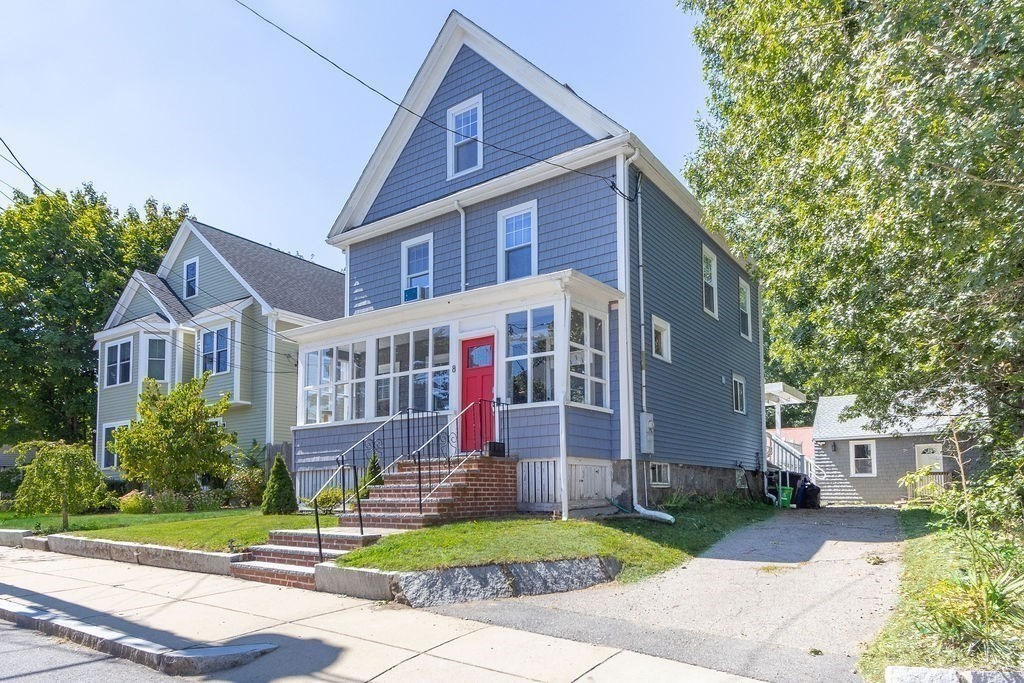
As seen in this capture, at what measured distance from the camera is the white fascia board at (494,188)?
45.8 ft

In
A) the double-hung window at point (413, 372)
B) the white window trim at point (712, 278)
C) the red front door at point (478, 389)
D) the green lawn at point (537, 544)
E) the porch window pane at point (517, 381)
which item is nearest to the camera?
the green lawn at point (537, 544)

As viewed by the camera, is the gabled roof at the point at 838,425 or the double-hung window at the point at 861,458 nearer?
the gabled roof at the point at 838,425

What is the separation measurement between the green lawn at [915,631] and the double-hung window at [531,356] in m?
5.84

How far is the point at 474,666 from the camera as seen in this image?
5949 millimetres

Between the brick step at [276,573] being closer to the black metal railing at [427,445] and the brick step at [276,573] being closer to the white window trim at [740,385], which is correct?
the black metal railing at [427,445]

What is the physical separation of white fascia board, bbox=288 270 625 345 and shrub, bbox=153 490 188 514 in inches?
237

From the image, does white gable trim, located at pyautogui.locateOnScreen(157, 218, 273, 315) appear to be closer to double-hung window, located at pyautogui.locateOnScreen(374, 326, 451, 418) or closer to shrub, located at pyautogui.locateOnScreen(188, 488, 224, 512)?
shrub, located at pyautogui.locateOnScreen(188, 488, 224, 512)

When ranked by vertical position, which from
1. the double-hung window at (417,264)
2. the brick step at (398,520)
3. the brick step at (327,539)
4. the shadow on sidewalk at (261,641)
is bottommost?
the shadow on sidewalk at (261,641)

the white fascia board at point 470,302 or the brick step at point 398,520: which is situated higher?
the white fascia board at point 470,302

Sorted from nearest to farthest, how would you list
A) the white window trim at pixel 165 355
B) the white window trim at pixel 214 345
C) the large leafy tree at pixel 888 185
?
the large leafy tree at pixel 888 185, the white window trim at pixel 214 345, the white window trim at pixel 165 355

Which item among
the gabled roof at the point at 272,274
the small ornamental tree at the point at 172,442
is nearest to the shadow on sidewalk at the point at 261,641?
the small ornamental tree at the point at 172,442

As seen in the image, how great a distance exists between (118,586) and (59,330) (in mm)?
22844

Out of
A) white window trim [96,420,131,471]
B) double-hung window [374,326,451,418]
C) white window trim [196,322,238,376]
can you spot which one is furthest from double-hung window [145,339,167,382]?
double-hung window [374,326,451,418]

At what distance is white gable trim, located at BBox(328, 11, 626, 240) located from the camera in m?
14.5
